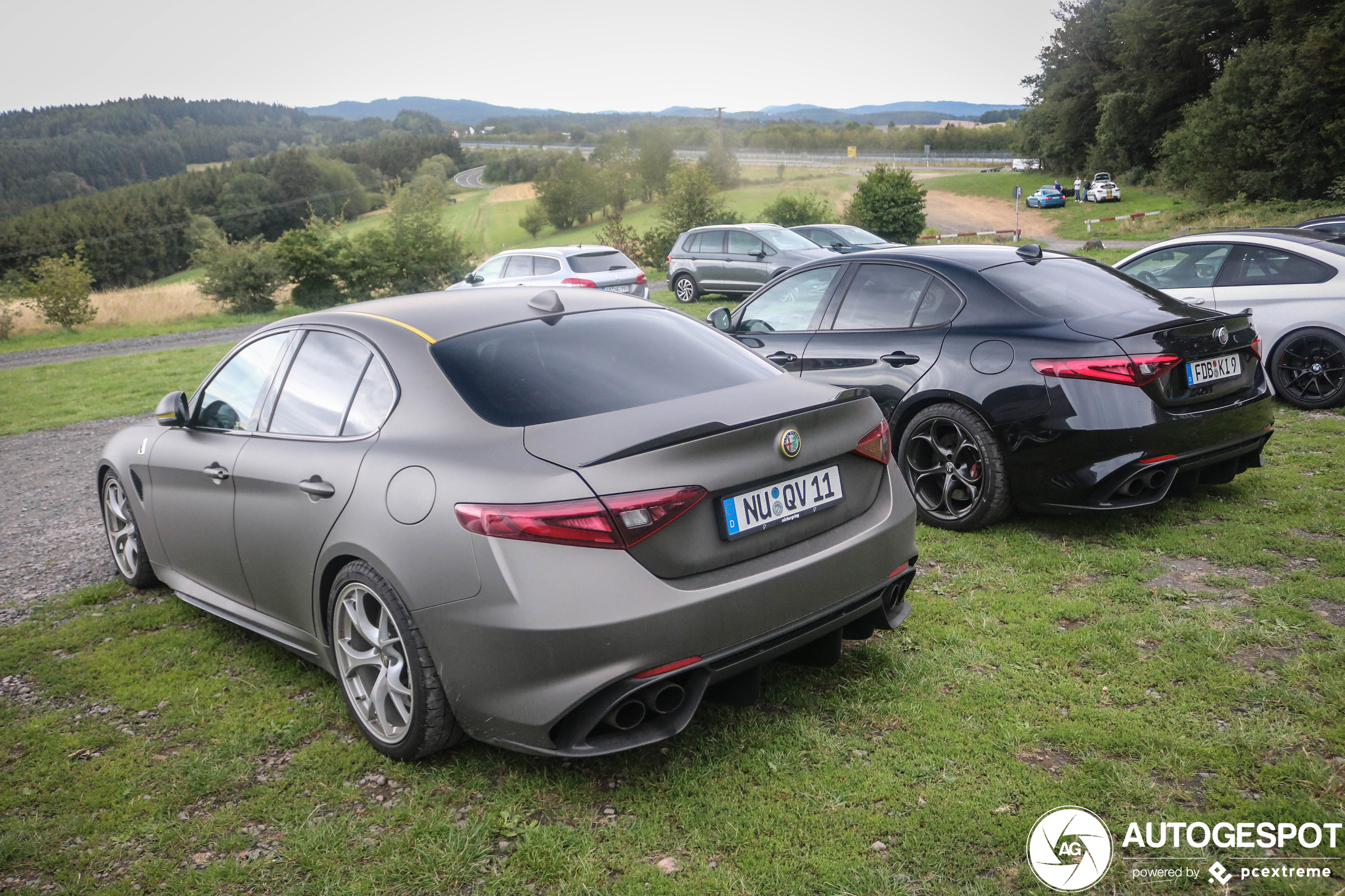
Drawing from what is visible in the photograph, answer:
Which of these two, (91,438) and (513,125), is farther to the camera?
(513,125)

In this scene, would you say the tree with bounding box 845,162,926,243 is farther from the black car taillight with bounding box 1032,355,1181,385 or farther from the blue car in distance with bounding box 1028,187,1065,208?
the black car taillight with bounding box 1032,355,1181,385

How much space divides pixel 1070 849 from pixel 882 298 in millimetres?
3891

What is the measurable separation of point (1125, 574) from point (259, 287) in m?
29.8

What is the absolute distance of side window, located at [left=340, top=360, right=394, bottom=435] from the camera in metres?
3.27

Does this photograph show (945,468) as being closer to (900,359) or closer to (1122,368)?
(900,359)

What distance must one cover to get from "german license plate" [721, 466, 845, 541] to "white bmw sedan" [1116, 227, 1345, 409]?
5.88 metres

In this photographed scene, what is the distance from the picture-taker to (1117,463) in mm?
4641

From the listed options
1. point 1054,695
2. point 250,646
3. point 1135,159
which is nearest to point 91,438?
point 250,646

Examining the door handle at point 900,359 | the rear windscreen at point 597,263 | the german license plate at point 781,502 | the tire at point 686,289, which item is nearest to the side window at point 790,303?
the door handle at point 900,359

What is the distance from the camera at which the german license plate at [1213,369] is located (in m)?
4.78

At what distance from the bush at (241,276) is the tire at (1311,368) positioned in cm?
2801

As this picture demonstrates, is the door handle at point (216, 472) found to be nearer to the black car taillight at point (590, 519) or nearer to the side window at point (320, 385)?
the side window at point (320, 385)

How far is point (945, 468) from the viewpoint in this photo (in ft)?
17.5

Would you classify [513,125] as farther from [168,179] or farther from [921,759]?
[921,759]
